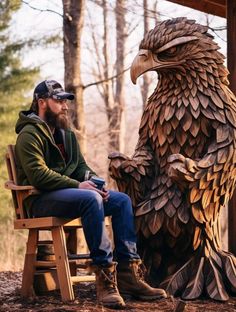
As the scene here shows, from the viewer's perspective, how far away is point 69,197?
4.44 meters

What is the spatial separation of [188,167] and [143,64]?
83 centimetres

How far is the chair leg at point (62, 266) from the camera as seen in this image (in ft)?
14.9

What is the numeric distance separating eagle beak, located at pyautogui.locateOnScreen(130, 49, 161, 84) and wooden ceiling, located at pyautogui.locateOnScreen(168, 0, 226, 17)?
1.44 metres

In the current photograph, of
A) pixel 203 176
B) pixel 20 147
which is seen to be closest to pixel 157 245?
pixel 203 176

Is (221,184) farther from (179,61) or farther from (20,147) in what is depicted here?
(20,147)

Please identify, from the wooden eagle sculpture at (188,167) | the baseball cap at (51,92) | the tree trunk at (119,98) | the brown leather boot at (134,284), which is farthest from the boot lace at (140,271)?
the tree trunk at (119,98)

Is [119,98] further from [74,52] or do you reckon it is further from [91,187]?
[91,187]

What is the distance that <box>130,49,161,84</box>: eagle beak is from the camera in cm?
502

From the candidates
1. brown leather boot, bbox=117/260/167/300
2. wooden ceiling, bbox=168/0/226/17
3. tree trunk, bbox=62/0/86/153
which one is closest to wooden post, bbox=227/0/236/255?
wooden ceiling, bbox=168/0/226/17

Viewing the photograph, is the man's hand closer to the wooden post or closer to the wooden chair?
the wooden chair

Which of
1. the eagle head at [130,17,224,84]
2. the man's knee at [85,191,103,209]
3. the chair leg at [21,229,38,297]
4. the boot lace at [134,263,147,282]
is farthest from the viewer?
the eagle head at [130,17,224,84]

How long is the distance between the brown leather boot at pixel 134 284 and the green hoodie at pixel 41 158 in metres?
0.63

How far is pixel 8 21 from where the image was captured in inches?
558

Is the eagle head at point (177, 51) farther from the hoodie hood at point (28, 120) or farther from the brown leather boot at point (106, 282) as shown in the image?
the brown leather boot at point (106, 282)
